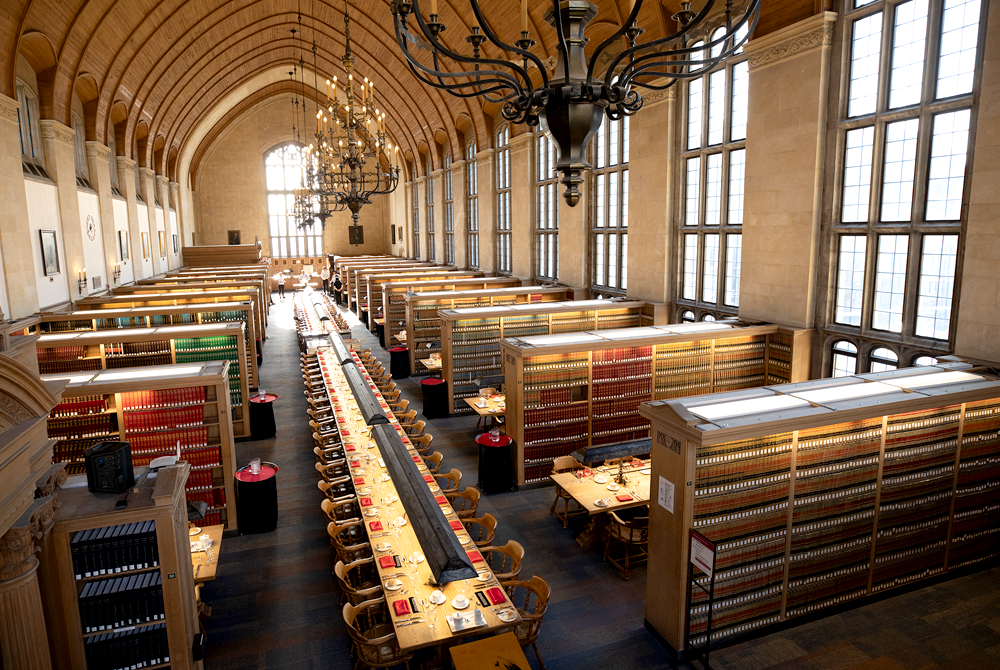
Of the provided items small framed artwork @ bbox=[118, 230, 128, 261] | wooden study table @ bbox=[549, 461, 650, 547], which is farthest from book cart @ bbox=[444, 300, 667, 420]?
small framed artwork @ bbox=[118, 230, 128, 261]

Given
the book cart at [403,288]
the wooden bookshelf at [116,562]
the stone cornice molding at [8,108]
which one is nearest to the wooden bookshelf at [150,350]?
the stone cornice molding at [8,108]

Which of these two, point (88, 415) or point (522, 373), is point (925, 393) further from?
point (88, 415)

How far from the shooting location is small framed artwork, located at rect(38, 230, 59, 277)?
14820 mm

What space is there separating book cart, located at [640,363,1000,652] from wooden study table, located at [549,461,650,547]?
4.29ft

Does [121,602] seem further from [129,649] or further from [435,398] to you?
[435,398]

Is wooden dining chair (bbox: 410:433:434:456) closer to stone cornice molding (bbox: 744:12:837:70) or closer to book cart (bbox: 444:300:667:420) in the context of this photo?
book cart (bbox: 444:300:667:420)

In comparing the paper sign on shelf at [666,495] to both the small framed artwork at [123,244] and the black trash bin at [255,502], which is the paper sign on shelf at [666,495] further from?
the small framed artwork at [123,244]

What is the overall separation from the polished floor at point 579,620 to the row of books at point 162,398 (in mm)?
2010

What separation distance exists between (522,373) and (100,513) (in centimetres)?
578

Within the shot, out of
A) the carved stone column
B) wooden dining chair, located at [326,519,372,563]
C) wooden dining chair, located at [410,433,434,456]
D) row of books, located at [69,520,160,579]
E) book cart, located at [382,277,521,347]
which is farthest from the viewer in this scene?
book cart, located at [382,277,521,347]

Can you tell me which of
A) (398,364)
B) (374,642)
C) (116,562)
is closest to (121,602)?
(116,562)

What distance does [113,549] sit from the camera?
4.85 metres

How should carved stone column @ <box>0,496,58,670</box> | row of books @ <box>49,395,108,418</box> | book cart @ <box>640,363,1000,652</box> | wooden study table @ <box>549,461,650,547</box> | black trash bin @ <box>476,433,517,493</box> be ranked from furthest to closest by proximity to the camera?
black trash bin @ <box>476,433,517,493</box>
row of books @ <box>49,395,108,418</box>
wooden study table @ <box>549,461,650,547</box>
book cart @ <box>640,363,1000,652</box>
carved stone column @ <box>0,496,58,670</box>

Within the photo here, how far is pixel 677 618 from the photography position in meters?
5.76
